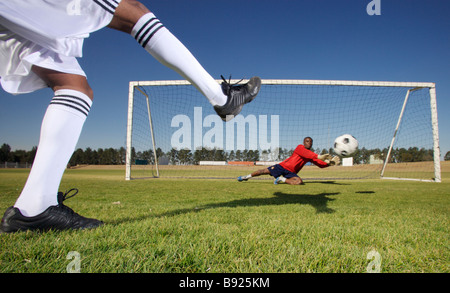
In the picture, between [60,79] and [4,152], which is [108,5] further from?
[4,152]

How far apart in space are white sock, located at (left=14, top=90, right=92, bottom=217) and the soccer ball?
4.33m

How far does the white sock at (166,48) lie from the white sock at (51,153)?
628 mm

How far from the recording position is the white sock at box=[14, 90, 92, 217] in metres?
1.45

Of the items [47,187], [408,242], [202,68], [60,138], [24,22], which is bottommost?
[408,242]

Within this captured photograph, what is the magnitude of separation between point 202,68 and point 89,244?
1.20 m

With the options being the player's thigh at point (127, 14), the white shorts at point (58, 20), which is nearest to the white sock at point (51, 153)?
the white shorts at point (58, 20)

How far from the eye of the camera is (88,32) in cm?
129

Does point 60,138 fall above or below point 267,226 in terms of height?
above

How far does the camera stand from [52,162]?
146 centimetres

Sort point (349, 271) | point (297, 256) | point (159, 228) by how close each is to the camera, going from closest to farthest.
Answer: point (349, 271) → point (297, 256) → point (159, 228)

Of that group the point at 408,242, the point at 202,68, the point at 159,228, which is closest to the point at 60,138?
the point at 159,228

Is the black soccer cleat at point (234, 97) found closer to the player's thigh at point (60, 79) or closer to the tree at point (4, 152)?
the player's thigh at point (60, 79)
